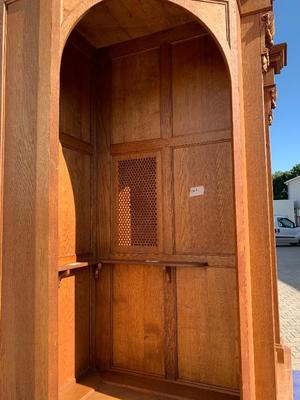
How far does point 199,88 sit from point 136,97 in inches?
20.9

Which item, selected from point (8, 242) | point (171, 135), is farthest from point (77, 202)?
point (8, 242)

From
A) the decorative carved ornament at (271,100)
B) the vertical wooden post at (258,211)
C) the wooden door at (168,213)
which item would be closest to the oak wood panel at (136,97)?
the wooden door at (168,213)

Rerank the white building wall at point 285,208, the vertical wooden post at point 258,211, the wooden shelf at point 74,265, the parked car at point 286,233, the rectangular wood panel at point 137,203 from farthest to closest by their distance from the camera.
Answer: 1. the white building wall at point 285,208
2. the parked car at point 286,233
3. the rectangular wood panel at point 137,203
4. the wooden shelf at point 74,265
5. the vertical wooden post at point 258,211

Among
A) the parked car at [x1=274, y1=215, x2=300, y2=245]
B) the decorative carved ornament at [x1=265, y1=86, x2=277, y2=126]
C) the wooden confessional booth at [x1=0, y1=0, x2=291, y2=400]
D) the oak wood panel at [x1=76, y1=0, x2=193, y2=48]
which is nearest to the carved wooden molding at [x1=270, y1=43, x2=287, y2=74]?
the wooden confessional booth at [x1=0, y1=0, x2=291, y2=400]

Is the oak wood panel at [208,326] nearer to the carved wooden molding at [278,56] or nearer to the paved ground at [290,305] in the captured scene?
the paved ground at [290,305]

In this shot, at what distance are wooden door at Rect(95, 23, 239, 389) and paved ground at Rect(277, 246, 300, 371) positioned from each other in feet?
4.89

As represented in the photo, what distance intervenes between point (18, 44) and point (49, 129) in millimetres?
480

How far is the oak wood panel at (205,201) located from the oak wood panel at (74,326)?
2.67 feet

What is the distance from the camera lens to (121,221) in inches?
104

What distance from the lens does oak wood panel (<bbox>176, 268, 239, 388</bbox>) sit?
224 centimetres

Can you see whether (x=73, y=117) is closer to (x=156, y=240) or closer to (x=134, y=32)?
(x=134, y=32)

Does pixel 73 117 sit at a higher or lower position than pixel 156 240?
higher

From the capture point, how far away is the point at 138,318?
254cm

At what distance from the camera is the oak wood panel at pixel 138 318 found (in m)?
2.47
